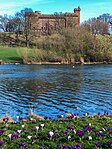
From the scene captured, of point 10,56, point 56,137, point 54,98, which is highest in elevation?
point 56,137

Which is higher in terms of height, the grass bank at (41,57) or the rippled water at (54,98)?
the grass bank at (41,57)

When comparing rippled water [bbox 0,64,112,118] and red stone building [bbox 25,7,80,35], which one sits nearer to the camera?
rippled water [bbox 0,64,112,118]

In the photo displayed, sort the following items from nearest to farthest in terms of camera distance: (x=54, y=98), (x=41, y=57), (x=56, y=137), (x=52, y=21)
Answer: (x=56, y=137), (x=54, y=98), (x=41, y=57), (x=52, y=21)

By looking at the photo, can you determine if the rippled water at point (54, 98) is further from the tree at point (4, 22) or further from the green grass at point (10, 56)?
the tree at point (4, 22)

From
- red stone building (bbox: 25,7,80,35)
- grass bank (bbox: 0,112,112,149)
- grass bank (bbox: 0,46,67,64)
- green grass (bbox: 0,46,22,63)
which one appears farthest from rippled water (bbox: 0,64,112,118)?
red stone building (bbox: 25,7,80,35)

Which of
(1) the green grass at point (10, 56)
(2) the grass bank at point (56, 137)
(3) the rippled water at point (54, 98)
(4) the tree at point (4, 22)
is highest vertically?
(4) the tree at point (4, 22)

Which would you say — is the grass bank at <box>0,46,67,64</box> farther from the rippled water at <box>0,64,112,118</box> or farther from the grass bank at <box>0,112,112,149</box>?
the grass bank at <box>0,112,112,149</box>

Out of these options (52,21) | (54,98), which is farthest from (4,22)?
(54,98)

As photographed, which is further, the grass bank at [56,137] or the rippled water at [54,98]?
the rippled water at [54,98]

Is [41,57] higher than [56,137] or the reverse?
the reverse

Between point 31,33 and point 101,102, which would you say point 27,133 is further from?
point 31,33

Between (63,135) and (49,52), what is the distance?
73.8m

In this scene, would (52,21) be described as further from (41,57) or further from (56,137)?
(56,137)

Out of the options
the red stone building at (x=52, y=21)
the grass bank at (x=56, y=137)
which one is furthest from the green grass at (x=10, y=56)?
the grass bank at (x=56, y=137)
